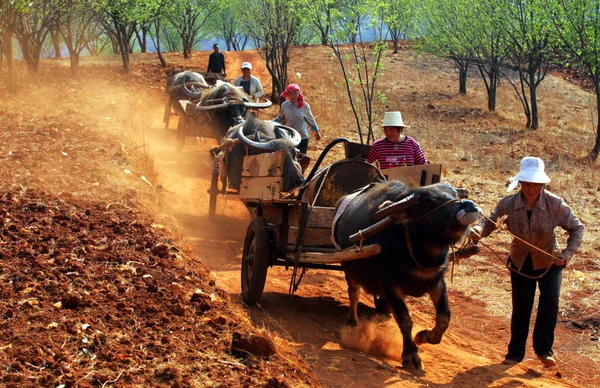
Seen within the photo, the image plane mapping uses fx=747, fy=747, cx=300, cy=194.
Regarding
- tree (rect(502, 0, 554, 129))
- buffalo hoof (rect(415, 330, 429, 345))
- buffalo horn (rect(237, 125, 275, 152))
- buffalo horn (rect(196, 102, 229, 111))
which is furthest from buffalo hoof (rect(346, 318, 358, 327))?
tree (rect(502, 0, 554, 129))

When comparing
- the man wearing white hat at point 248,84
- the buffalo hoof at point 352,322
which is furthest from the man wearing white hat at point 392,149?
the man wearing white hat at point 248,84

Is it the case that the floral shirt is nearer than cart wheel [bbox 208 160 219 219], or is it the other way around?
the floral shirt

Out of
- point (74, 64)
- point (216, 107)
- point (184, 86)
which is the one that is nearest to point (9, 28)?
point (184, 86)

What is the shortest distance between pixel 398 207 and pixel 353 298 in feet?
6.29

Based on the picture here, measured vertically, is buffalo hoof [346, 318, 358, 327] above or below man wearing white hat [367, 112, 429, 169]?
below

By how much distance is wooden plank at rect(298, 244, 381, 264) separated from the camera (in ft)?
21.5

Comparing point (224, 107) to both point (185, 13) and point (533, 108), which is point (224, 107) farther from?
point (185, 13)

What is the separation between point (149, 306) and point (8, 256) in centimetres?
148

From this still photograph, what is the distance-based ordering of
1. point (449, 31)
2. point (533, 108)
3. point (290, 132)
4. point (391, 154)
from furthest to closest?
point (449, 31)
point (533, 108)
point (290, 132)
point (391, 154)

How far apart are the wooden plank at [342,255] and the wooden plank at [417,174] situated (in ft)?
4.14

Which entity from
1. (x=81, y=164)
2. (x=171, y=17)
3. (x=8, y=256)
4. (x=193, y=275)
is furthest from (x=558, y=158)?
(x=171, y=17)

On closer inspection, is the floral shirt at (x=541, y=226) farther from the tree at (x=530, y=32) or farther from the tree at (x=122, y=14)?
the tree at (x=122, y=14)

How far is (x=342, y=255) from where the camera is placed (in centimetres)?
690

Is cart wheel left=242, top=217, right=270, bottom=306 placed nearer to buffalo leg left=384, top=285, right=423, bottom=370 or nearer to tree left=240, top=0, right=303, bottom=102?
buffalo leg left=384, top=285, right=423, bottom=370
